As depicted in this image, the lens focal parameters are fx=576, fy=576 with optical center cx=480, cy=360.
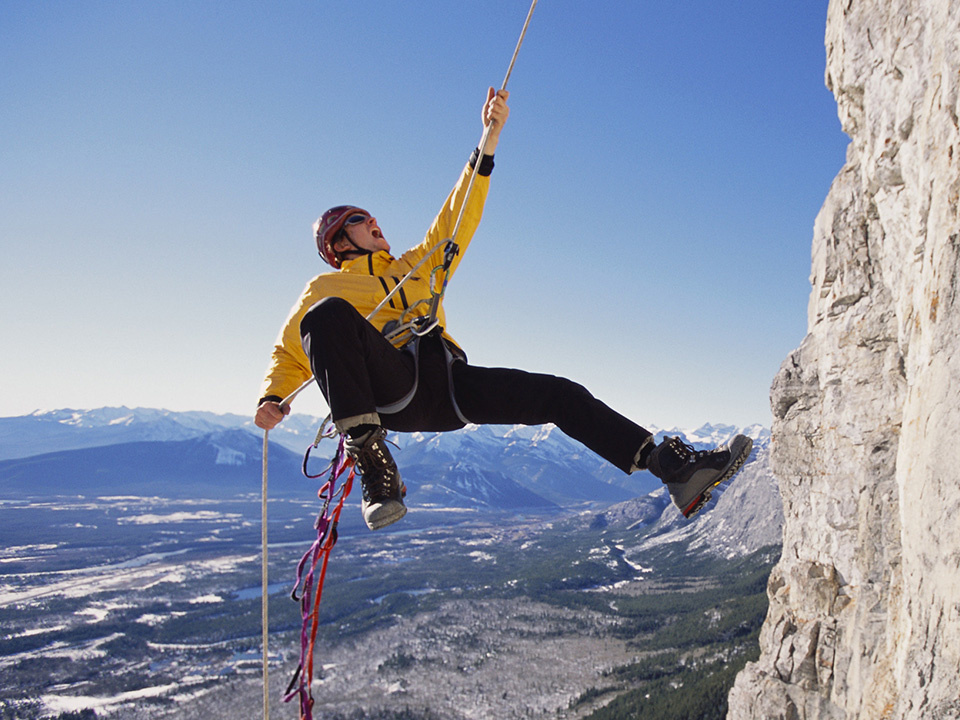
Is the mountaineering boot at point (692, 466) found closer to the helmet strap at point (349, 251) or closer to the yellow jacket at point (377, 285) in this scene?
the yellow jacket at point (377, 285)

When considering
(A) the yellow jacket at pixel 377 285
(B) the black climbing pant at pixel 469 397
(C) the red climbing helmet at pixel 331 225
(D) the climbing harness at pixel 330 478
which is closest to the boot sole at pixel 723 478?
(B) the black climbing pant at pixel 469 397

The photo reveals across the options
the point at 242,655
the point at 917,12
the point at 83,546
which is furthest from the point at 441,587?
the point at 917,12

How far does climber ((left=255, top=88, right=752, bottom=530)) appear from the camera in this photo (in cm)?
303

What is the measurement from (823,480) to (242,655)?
4642 inches

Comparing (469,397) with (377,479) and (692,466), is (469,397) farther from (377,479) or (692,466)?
(692,466)

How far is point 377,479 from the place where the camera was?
10.6ft

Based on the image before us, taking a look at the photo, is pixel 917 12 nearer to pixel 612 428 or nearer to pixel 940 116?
pixel 940 116

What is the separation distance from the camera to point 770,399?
2575cm

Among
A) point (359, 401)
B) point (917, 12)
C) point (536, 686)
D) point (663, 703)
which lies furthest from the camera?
point (536, 686)

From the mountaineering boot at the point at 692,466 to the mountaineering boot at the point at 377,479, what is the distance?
4.85ft

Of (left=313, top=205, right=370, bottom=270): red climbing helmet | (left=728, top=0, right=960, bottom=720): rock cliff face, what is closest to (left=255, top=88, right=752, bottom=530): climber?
(left=313, top=205, right=370, bottom=270): red climbing helmet

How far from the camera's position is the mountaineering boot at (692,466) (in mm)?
3311

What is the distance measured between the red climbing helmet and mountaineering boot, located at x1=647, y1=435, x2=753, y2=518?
256 centimetres

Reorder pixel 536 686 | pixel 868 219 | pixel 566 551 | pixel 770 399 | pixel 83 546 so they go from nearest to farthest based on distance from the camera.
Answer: pixel 868 219 < pixel 770 399 < pixel 536 686 < pixel 83 546 < pixel 566 551
